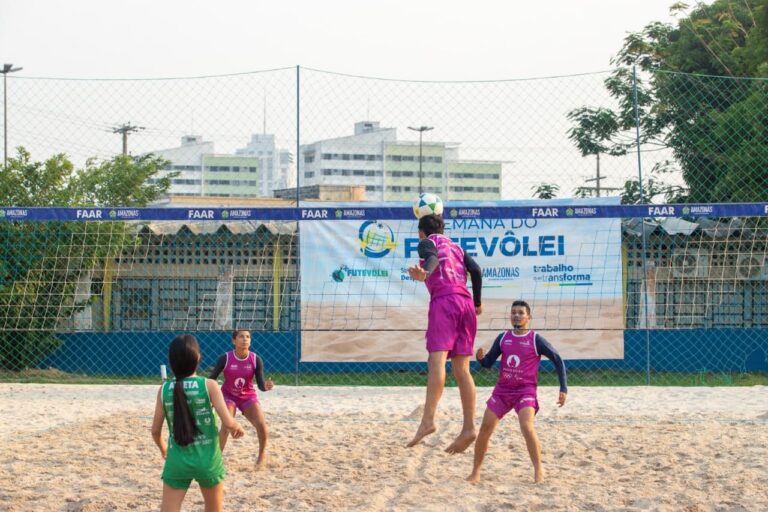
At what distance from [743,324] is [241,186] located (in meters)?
106

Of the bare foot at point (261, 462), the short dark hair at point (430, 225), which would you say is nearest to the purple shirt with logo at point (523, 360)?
the short dark hair at point (430, 225)

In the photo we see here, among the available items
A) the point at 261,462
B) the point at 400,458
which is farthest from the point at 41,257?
the point at 400,458

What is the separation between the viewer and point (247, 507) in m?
6.11

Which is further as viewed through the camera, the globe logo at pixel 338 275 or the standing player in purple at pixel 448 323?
the globe logo at pixel 338 275

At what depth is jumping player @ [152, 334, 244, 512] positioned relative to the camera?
16.0 ft

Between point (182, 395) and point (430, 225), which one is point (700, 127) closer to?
point (430, 225)

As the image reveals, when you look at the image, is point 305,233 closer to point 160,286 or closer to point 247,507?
point 160,286

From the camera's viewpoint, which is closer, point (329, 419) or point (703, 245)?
point (329, 419)

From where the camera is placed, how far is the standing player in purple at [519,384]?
6801 mm

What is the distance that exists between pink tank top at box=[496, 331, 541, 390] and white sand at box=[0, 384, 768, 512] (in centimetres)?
64

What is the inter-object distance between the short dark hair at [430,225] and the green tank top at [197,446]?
239 centimetres

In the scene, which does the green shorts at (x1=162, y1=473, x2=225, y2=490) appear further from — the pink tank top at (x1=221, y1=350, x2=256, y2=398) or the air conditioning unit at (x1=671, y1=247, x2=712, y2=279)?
the air conditioning unit at (x1=671, y1=247, x2=712, y2=279)

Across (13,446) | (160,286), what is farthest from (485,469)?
(160,286)

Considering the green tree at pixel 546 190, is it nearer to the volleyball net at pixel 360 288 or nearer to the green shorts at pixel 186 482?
the volleyball net at pixel 360 288
